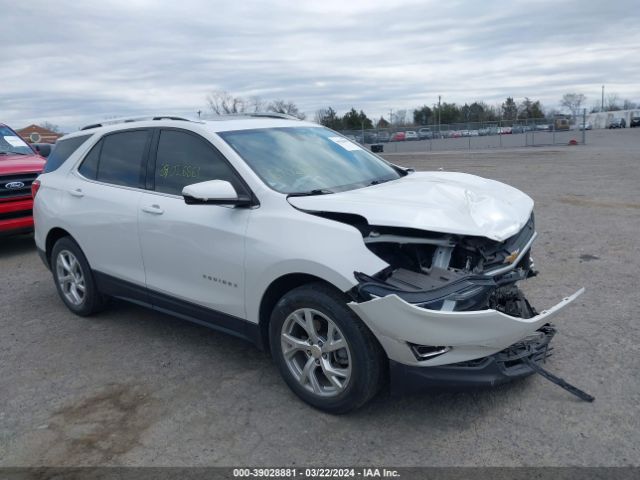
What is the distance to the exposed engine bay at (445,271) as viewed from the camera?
10.3ft

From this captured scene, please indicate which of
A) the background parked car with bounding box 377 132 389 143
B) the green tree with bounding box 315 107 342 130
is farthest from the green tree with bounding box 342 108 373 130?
the background parked car with bounding box 377 132 389 143

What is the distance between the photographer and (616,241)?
7.32m

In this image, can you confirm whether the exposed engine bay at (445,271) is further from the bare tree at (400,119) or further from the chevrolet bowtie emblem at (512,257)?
the bare tree at (400,119)

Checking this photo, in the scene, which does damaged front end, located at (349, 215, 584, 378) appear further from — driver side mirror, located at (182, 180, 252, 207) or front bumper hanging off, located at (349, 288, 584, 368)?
driver side mirror, located at (182, 180, 252, 207)

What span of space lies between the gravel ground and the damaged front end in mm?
387

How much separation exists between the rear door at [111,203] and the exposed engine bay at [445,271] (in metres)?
2.20

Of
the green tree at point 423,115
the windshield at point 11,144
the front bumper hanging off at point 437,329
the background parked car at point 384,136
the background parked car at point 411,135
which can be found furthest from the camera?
the green tree at point 423,115

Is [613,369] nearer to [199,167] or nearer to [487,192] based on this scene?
[487,192]

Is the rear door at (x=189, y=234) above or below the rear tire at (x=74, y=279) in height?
above

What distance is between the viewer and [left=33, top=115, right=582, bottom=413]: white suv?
3201 mm

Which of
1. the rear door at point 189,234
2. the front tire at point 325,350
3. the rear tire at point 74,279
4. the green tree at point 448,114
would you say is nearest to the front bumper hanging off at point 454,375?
the front tire at point 325,350

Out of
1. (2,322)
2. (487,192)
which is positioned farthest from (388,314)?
(2,322)

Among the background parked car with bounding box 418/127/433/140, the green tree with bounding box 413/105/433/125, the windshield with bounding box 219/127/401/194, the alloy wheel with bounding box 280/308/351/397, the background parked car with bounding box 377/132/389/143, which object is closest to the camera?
the alloy wheel with bounding box 280/308/351/397

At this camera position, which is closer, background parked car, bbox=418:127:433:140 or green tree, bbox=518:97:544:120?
background parked car, bbox=418:127:433:140
